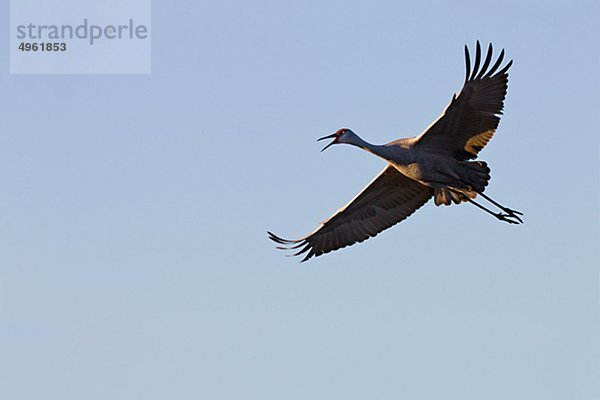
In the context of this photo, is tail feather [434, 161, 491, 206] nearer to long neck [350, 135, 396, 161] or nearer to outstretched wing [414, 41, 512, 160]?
outstretched wing [414, 41, 512, 160]

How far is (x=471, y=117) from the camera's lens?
87.7 ft

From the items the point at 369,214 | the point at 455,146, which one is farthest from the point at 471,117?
the point at 369,214

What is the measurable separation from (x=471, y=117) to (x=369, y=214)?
3386 mm

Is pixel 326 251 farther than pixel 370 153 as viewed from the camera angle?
Yes

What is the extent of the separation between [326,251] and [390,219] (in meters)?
1.39

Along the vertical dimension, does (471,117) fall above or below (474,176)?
above

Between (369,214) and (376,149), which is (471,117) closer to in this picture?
(376,149)

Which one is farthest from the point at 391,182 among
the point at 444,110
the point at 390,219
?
the point at 444,110

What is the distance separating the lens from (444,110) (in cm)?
2650

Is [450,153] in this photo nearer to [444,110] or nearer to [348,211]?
[444,110]

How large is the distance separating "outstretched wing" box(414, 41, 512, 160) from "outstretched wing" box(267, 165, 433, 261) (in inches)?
67.1

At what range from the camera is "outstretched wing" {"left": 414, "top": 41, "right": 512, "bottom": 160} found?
26406mm

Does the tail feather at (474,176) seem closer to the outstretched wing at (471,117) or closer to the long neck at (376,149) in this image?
the outstretched wing at (471,117)

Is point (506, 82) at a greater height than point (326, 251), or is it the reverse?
point (506, 82)
